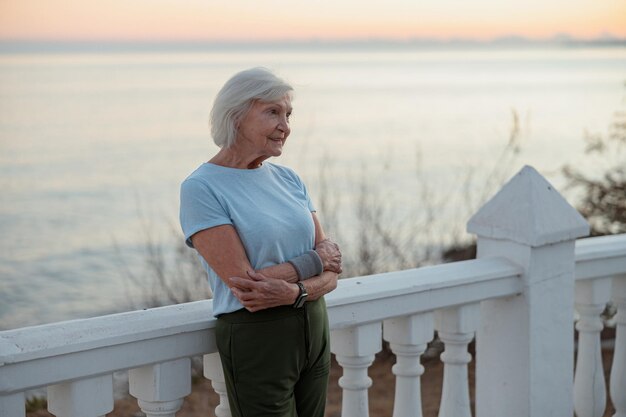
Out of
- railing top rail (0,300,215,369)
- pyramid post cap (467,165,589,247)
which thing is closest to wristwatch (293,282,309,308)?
railing top rail (0,300,215,369)

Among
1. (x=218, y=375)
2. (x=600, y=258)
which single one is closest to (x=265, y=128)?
(x=218, y=375)

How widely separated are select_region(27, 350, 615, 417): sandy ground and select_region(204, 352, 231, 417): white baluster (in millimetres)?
4042

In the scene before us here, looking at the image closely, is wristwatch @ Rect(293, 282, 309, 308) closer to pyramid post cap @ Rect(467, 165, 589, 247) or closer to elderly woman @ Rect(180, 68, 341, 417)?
elderly woman @ Rect(180, 68, 341, 417)

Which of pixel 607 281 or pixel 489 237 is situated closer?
pixel 489 237

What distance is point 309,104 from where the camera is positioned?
106ft

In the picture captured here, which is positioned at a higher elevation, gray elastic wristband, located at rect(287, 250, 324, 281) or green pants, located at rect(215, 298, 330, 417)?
gray elastic wristband, located at rect(287, 250, 324, 281)

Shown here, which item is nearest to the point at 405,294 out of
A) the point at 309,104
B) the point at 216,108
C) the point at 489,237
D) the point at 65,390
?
the point at 489,237

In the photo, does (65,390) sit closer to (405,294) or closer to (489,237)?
(405,294)

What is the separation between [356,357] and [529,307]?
73 cm

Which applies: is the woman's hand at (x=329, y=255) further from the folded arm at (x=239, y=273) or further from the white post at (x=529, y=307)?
the white post at (x=529, y=307)

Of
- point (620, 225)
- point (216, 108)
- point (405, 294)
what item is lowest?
point (620, 225)

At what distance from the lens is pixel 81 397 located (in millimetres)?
2475

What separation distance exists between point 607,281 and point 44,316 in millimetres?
9267

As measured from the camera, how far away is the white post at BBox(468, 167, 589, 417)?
135 inches
